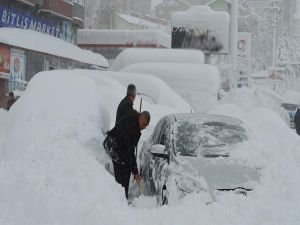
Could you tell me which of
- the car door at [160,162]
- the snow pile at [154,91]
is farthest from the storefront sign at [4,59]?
the car door at [160,162]

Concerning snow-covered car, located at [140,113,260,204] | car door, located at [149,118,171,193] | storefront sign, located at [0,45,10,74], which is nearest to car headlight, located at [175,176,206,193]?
snow-covered car, located at [140,113,260,204]

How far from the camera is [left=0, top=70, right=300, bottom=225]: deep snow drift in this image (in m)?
5.75

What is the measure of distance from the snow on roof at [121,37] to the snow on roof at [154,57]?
1281 cm

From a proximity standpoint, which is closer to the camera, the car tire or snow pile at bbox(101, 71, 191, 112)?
the car tire

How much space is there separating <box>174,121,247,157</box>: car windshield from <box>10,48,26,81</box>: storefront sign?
1716 cm

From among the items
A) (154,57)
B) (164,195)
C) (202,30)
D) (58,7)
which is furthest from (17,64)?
(164,195)

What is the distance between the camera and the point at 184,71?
22.4 metres

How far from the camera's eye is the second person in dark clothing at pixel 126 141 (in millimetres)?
7840

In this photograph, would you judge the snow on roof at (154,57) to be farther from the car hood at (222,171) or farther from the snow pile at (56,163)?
the car hood at (222,171)

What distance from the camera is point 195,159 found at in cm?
738

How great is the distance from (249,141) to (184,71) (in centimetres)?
1434

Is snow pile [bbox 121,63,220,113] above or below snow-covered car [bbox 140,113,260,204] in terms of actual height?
above

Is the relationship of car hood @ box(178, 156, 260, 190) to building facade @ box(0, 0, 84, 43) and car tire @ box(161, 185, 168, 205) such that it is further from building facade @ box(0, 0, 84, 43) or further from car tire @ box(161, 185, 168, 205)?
building facade @ box(0, 0, 84, 43)

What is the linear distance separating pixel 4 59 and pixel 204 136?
54.8ft
